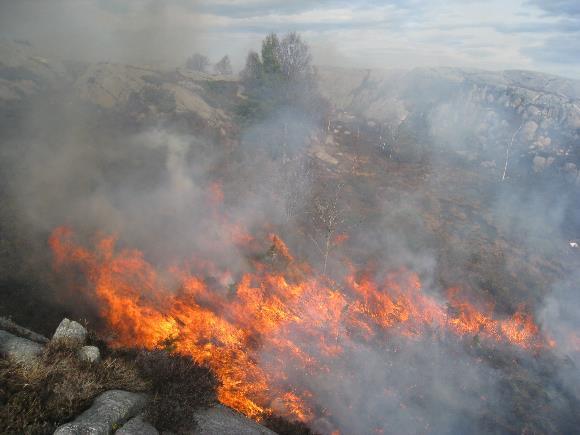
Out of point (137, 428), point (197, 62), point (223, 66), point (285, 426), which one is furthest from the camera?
point (223, 66)

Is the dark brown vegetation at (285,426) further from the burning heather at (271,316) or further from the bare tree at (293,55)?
the bare tree at (293,55)

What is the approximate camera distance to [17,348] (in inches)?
330

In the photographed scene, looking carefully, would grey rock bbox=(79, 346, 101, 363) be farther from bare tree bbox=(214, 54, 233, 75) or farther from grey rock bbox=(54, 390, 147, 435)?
bare tree bbox=(214, 54, 233, 75)

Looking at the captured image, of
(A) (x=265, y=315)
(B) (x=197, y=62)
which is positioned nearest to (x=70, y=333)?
(A) (x=265, y=315)

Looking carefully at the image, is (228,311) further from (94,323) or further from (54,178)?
(54,178)

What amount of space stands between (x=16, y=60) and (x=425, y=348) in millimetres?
50340

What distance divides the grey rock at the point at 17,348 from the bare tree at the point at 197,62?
73.7 m

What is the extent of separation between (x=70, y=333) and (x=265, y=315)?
975 cm

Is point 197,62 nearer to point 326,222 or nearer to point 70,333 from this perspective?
point 326,222

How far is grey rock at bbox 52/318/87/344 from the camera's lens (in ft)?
30.7

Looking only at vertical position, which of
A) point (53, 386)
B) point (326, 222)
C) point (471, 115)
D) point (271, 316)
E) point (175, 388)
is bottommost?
point (271, 316)

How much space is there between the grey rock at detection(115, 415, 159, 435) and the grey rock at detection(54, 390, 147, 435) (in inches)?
6.2

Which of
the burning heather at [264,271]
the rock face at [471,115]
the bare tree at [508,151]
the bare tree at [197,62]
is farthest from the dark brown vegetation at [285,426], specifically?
the bare tree at [197,62]

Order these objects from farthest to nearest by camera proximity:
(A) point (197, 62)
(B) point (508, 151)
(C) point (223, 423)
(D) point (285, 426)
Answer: (A) point (197, 62) → (B) point (508, 151) → (D) point (285, 426) → (C) point (223, 423)
